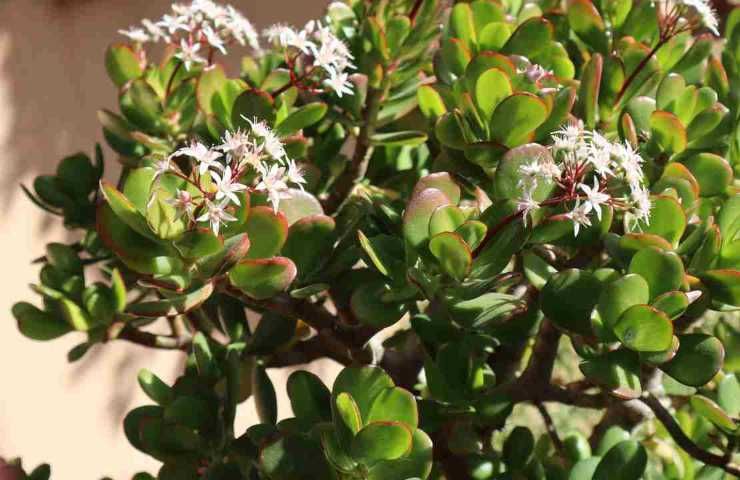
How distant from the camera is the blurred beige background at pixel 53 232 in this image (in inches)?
68.1

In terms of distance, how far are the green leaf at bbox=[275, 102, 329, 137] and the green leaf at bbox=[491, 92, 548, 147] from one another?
20 centimetres

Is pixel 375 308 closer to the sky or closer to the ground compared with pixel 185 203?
closer to the ground

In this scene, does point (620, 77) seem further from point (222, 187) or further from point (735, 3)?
point (735, 3)

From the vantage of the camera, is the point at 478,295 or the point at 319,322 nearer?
the point at 478,295

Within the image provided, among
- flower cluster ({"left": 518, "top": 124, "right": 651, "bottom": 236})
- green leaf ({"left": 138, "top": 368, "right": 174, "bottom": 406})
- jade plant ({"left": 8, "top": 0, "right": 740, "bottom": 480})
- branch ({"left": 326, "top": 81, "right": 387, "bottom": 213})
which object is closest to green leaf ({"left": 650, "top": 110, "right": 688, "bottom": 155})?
jade plant ({"left": 8, "top": 0, "right": 740, "bottom": 480})

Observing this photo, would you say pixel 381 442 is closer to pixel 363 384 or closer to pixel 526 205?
pixel 363 384

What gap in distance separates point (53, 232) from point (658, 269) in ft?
4.52

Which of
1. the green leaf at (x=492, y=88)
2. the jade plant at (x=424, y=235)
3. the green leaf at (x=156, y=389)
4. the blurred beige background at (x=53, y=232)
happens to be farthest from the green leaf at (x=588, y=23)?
the blurred beige background at (x=53, y=232)

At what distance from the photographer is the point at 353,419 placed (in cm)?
76

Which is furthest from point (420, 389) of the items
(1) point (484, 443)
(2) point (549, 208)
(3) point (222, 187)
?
(3) point (222, 187)

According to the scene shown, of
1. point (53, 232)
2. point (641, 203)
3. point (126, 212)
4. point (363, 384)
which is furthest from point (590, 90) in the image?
point (53, 232)

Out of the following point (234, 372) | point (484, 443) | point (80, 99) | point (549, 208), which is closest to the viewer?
point (549, 208)

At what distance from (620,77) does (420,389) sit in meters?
0.44

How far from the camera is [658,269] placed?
78 centimetres
